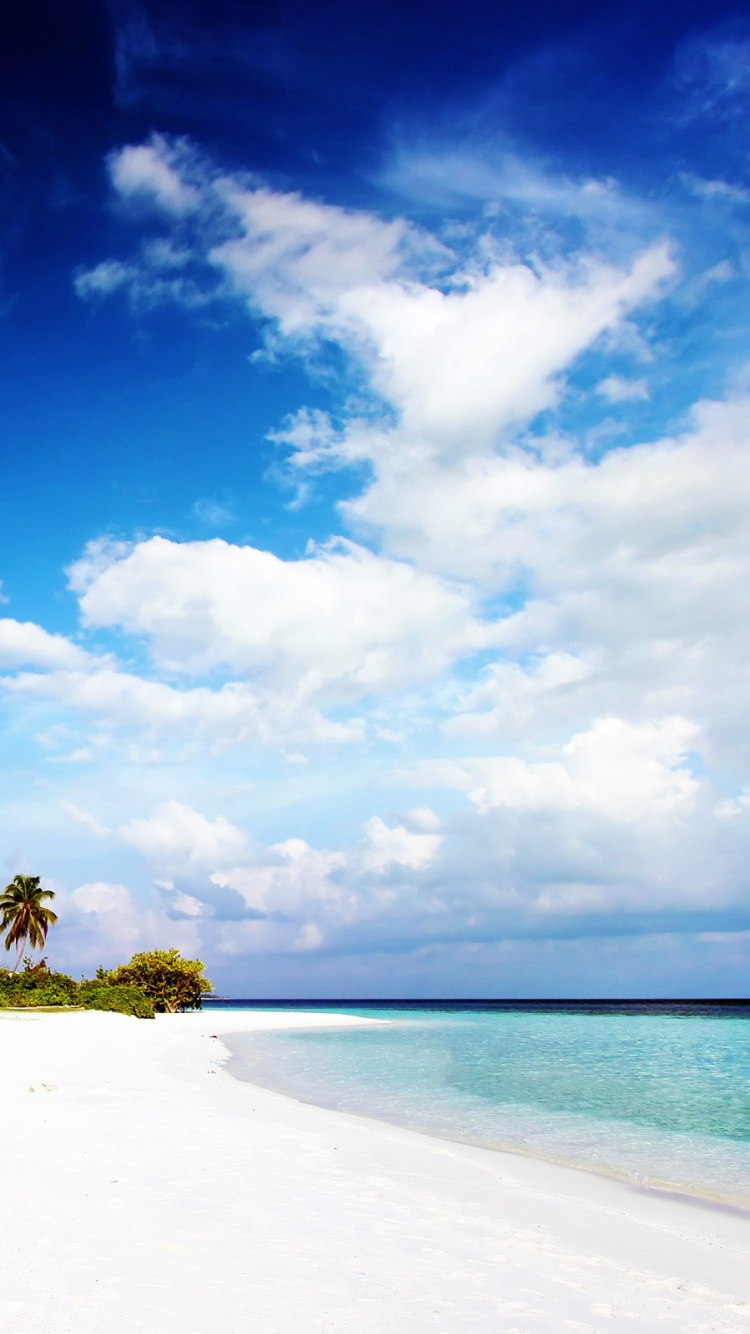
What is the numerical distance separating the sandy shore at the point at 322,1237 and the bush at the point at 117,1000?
42.8 meters

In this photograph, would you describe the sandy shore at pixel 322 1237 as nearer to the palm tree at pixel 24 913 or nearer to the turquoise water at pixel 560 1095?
the turquoise water at pixel 560 1095

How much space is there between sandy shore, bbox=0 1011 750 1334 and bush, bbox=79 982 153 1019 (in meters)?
42.8

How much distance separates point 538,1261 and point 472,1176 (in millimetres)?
5122

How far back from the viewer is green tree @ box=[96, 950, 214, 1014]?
68750 mm

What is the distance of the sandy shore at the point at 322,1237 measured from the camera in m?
6.78

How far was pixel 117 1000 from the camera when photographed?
57375 millimetres

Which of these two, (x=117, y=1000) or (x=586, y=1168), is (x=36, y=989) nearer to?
(x=117, y=1000)

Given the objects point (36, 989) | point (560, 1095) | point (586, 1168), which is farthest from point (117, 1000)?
point (586, 1168)

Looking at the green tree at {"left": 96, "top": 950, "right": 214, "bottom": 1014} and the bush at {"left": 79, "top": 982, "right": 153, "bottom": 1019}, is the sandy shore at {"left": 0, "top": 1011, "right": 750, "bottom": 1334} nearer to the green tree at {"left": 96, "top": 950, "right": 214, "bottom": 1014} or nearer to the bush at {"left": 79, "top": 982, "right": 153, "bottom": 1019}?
the bush at {"left": 79, "top": 982, "right": 153, "bottom": 1019}

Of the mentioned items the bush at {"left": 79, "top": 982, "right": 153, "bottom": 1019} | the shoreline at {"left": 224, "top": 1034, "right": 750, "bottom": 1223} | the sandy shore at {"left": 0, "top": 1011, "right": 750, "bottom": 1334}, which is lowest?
the bush at {"left": 79, "top": 982, "right": 153, "bottom": 1019}

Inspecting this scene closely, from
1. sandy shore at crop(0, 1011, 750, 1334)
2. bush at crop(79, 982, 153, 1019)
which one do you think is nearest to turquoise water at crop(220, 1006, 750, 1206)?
sandy shore at crop(0, 1011, 750, 1334)

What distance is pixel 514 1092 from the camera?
1051 inches

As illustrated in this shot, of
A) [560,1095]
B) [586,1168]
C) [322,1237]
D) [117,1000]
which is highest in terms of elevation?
[322,1237]

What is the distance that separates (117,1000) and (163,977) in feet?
45.5
